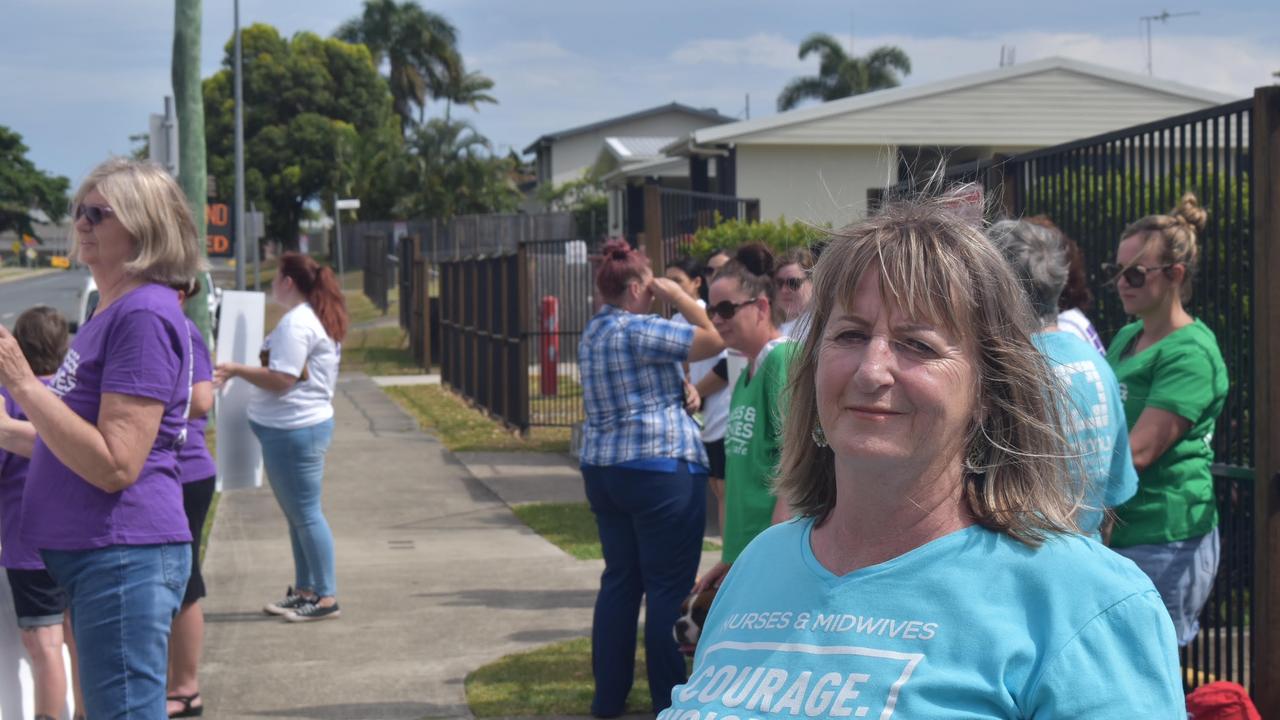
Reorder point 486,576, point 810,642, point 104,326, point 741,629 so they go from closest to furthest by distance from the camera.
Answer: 1. point 810,642
2. point 741,629
3. point 104,326
4. point 486,576

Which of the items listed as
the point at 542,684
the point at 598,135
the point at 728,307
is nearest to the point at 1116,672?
the point at 728,307

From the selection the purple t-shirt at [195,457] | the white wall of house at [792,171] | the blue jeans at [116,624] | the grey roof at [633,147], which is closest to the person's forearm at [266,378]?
the purple t-shirt at [195,457]

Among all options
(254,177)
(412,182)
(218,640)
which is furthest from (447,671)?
(254,177)

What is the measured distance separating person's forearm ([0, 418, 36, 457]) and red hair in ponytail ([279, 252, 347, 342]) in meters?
3.78

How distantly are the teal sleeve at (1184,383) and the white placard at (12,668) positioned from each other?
12.5ft

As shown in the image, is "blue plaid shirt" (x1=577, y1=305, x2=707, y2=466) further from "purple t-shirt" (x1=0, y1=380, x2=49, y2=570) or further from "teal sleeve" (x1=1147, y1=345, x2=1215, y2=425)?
"purple t-shirt" (x1=0, y1=380, x2=49, y2=570)

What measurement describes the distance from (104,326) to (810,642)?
7.56ft

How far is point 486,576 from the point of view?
8.70 meters

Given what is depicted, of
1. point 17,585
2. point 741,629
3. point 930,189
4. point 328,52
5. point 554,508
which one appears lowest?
point 554,508

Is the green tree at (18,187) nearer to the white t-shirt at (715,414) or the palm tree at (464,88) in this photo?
the palm tree at (464,88)

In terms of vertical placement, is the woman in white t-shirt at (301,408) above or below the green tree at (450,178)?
below

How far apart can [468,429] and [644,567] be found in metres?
11.0

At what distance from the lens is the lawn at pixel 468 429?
14969 mm

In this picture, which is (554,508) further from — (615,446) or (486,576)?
(615,446)
